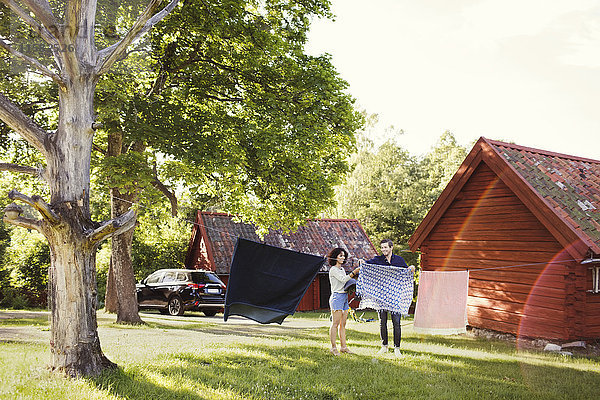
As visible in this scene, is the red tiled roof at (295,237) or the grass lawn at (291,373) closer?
the grass lawn at (291,373)

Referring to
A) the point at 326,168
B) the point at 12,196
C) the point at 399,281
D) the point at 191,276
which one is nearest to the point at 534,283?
the point at 399,281

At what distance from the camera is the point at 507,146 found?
1392 centimetres

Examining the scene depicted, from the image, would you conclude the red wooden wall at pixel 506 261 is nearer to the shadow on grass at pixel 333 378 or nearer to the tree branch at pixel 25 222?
the shadow on grass at pixel 333 378

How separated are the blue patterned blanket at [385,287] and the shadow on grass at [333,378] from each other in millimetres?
975

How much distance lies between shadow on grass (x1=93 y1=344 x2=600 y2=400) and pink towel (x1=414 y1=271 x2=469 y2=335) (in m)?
1.82

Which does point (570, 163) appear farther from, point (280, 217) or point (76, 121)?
point (76, 121)

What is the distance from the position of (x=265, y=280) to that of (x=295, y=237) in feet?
68.8

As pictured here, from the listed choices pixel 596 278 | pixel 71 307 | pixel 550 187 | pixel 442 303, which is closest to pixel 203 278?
pixel 442 303

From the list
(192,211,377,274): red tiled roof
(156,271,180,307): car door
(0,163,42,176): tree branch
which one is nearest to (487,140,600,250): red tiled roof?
(0,163,42,176): tree branch

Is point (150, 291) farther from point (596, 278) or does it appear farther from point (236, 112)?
point (596, 278)

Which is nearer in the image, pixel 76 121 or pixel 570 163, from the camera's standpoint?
pixel 76 121

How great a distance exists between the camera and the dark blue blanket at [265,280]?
8.33m

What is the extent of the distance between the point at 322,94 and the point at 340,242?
1826 cm

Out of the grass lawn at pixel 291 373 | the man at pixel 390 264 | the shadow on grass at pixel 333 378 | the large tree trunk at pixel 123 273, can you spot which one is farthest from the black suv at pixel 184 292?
the man at pixel 390 264
